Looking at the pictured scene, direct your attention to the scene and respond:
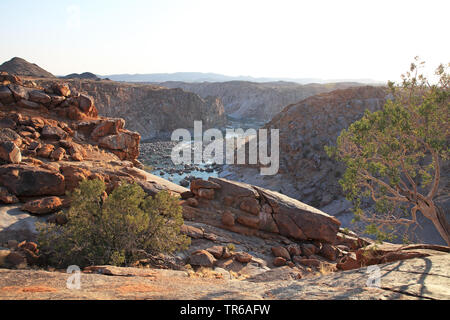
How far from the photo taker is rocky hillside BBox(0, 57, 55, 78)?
197 feet

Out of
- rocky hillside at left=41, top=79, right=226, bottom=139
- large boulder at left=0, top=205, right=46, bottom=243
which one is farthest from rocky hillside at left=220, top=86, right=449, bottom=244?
rocky hillside at left=41, top=79, right=226, bottom=139

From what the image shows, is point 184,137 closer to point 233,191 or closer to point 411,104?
point 233,191

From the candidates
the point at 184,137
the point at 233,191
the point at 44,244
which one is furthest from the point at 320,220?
the point at 184,137

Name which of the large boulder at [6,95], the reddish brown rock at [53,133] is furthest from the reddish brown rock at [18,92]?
the reddish brown rock at [53,133]

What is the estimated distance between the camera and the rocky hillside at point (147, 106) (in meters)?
57.0

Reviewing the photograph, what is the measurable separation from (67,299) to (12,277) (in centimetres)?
229

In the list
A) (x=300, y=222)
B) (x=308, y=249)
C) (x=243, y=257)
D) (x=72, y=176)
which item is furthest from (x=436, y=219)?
(x=72, y=176)

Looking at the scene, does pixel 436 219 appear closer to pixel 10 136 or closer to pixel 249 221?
pixel 249 221

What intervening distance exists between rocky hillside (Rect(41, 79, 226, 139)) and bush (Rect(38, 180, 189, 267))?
163ft

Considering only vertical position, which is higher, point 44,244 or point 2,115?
point 2,115

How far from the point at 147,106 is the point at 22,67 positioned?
27.0m

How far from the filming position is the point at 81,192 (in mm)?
8367

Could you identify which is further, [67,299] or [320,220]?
[320,220]

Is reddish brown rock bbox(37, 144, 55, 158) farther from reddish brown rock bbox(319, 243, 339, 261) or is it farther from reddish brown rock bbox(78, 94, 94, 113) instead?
reddish brown rock bbox(319, 243, 339, 261)
